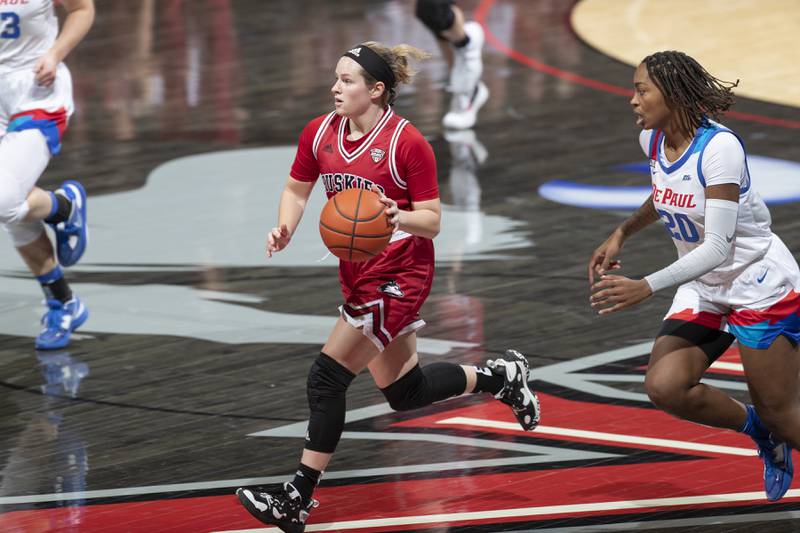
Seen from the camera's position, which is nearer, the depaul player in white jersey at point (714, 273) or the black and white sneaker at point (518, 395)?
the depaul player in white jersey at point (714, 273)

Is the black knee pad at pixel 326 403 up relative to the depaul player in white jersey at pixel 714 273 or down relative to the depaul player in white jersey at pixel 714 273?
down

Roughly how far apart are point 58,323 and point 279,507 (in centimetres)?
290

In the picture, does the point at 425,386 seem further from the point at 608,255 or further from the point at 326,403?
the point at 608,255

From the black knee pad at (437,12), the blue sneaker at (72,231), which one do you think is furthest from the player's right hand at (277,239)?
the black knee pad at (437,12)

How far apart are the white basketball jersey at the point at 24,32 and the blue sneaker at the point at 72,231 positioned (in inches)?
28.7

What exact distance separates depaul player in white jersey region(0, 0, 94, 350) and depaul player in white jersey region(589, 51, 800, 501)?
342 centimetres

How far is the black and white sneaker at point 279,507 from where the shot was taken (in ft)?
18.2

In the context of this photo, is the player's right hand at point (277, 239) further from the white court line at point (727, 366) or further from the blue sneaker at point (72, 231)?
the blue sneaker at point (72, 231)

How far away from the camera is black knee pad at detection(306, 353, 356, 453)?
18.7 feet

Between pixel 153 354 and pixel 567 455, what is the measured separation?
8.20ft

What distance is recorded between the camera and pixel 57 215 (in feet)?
26.6

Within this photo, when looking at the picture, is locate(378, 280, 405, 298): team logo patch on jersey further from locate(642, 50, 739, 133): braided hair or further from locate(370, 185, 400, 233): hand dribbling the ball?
locate(642, 50, 739, 133): braided hair

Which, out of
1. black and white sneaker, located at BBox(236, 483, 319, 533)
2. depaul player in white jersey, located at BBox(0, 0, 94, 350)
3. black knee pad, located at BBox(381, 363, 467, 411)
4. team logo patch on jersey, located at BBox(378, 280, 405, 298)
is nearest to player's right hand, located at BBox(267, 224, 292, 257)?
team logo patch on jersey, located at BBox(378, 280, 405, 298)

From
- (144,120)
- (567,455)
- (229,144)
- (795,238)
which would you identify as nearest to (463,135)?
(229,144)
